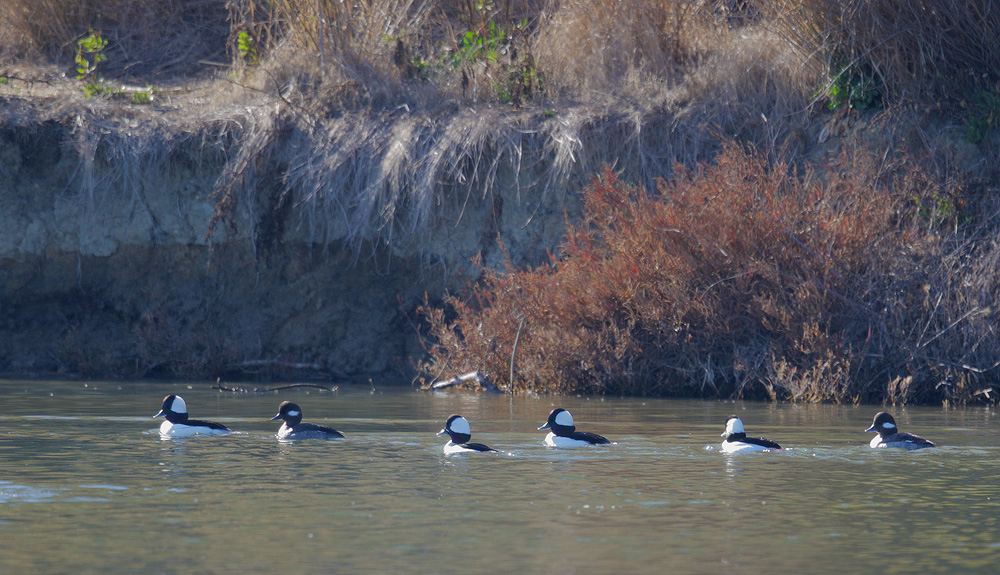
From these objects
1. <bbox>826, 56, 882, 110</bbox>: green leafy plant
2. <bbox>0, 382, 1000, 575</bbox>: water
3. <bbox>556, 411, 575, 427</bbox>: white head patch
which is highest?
<bbox>826, 56, 882, 110</bbox>: green leafy plant

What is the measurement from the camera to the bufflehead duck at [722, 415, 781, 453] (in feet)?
32.5

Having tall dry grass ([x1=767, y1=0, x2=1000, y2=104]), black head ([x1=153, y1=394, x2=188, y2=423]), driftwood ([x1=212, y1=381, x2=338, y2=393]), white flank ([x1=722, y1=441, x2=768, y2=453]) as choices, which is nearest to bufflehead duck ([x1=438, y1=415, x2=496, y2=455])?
white flank ([x1=722, y1=441, x2=768, y2=453])

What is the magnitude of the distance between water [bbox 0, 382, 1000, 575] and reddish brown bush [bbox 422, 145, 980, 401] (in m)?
2.16

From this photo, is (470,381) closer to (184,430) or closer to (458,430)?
(184,430)

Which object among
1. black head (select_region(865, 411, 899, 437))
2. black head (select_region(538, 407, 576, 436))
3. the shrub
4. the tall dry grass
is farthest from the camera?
the shrub

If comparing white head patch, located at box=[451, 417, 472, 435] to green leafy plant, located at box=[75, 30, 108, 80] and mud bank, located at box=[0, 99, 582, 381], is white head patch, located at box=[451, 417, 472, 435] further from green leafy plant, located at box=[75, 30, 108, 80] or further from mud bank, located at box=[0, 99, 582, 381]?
green leafy plant, located at box=[75, 30, 108, 80]

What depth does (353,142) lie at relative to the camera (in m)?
18.9

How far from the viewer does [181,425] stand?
11.2 m

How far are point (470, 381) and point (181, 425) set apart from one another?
5910 mm

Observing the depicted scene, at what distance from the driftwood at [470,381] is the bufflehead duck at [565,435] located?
5453 millimetres

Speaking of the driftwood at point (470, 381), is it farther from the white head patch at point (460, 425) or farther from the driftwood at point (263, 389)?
the white head patch at point (460, 425)

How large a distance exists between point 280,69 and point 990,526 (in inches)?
634

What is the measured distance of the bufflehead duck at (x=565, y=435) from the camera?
33.9 ft

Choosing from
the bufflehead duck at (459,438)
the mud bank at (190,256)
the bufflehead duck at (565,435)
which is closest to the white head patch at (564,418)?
the bufflehead duck at (565,435)
